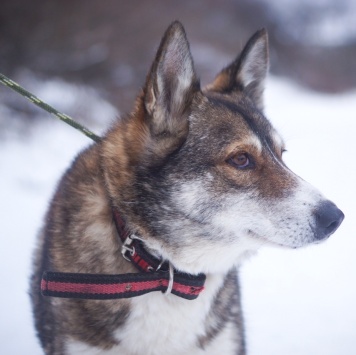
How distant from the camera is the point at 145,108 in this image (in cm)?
205

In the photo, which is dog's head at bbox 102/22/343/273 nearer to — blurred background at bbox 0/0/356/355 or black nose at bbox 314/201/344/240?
black nose at bbox 314/201/344/240

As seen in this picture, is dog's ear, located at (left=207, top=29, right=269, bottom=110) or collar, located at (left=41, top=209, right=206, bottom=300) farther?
dog's ear, located at (left=207, top=29, right=269, bottom=110)

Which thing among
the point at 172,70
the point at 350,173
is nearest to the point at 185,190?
the point at 172,70

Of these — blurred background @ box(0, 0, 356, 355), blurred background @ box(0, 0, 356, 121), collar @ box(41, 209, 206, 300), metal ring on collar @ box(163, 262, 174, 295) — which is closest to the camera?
collar @ box(41, 209, 206, 300)

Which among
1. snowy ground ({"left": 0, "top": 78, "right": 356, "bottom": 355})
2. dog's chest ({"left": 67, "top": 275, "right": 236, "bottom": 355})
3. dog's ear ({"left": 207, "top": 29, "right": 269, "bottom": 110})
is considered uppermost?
dog's ear ({"left": 207, "top": 29, "right": 269, "bottom": 110})

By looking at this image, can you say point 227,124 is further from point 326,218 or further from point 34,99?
point 34,99

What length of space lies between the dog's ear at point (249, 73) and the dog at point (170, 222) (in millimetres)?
376

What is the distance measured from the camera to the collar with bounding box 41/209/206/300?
189 cm

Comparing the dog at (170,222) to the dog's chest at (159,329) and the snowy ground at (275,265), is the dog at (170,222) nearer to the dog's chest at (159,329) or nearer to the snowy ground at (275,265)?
the dog's chest at (159,329)

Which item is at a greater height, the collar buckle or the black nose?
the black nose

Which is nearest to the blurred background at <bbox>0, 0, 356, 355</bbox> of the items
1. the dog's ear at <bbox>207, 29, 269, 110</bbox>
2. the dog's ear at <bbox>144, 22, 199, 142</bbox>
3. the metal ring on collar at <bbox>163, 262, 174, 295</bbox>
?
the dog's ear at <bbox>144, 22, 199, 142</bbox>

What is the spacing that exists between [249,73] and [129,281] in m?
1.28

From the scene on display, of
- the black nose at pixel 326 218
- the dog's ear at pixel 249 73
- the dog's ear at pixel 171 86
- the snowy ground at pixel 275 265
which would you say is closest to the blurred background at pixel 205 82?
the snowy ground at pixel 275 265

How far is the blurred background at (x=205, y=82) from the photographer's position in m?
3.59
